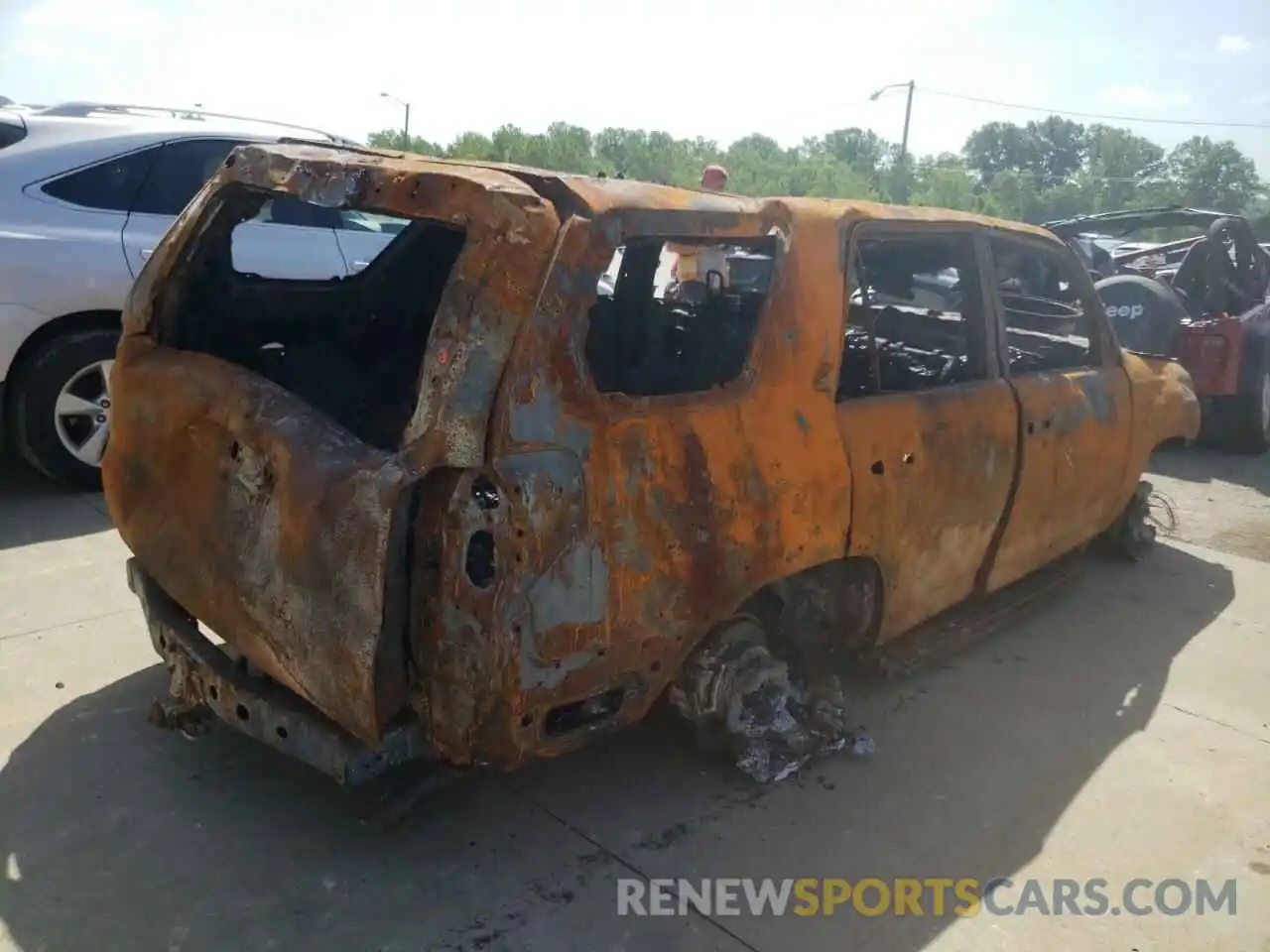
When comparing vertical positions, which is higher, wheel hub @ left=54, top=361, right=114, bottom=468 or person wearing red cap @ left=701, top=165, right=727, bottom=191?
person wearing red cap @ left=701, top=165, right=727, bottom=191

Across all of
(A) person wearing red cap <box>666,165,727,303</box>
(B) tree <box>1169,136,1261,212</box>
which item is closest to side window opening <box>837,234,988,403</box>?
(A) person wearing red cap <box>666,165,727,303</box>

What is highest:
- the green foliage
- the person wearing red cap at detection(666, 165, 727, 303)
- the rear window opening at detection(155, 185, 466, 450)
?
the green foliage

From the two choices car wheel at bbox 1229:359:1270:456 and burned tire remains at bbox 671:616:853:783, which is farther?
car wheel at bbox 1229:359:1270:456

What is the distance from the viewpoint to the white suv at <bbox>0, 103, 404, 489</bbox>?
509 centimetres

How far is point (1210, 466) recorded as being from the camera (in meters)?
8.31

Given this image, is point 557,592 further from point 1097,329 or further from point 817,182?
point 817,182

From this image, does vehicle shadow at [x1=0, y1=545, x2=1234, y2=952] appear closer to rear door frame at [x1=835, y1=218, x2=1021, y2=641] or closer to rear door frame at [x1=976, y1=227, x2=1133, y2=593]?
rear door frame at [x1=835, y1=218, x2=1021, y2=641]

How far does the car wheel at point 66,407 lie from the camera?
5145mm

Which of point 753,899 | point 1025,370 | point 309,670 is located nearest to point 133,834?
point 309,670

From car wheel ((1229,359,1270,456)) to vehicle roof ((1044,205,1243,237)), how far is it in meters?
1.30

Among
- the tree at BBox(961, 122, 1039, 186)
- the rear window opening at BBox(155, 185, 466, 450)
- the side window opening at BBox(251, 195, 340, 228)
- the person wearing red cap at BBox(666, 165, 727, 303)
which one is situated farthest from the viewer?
the tree at BBox(961, 122, 1039, 186)

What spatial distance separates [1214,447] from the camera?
876 cm

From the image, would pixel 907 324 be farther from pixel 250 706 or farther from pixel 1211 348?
pixel 1211 348

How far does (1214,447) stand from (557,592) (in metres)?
7.98
